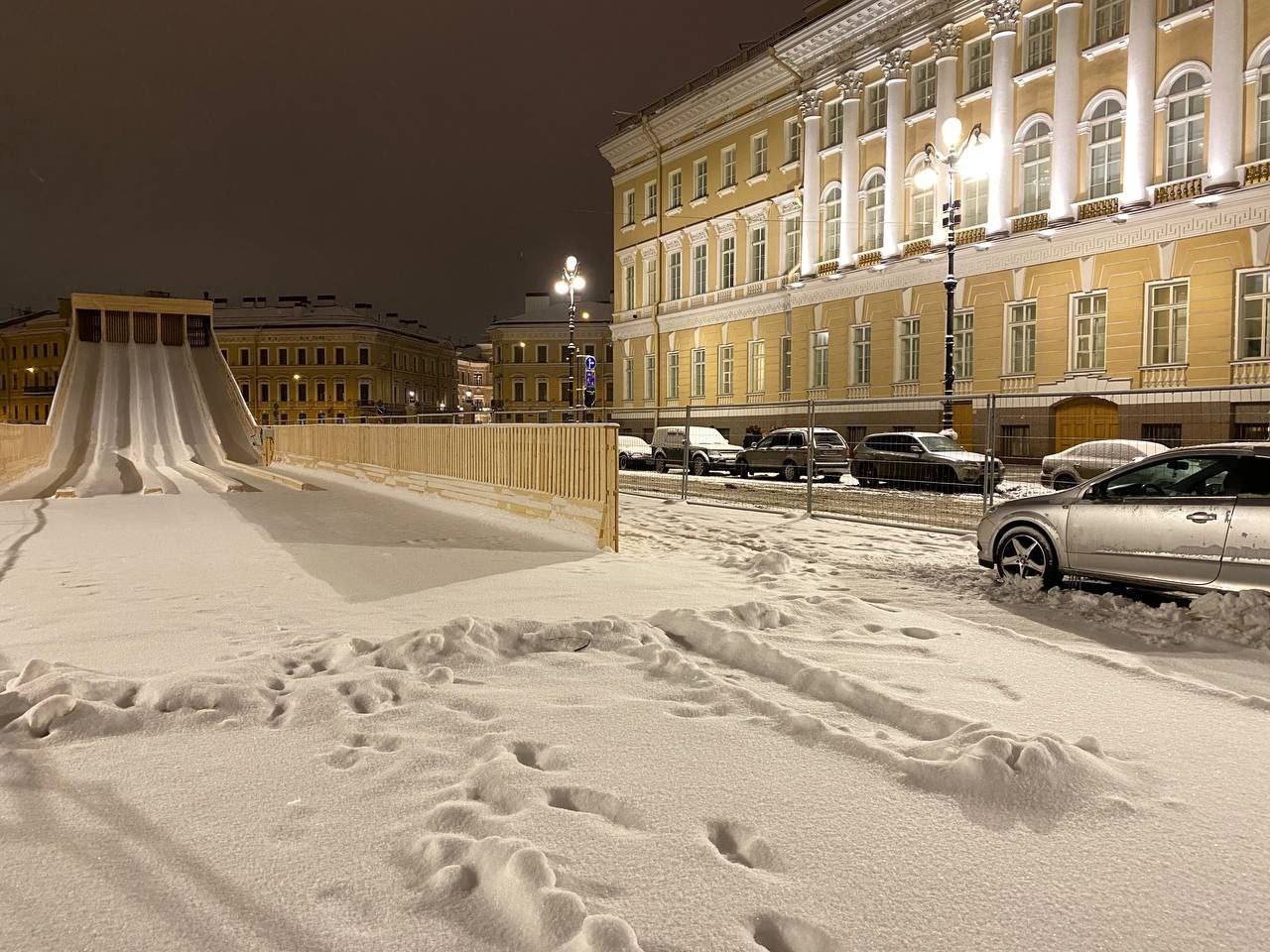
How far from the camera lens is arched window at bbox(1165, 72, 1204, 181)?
933 inches

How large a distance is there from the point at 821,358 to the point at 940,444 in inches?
749

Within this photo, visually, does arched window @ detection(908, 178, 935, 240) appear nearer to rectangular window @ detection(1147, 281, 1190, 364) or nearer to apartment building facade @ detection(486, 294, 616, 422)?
rectangular window @ detection(1147, 281, 1190, 364)

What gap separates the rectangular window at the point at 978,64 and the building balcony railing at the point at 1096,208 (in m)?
6.09

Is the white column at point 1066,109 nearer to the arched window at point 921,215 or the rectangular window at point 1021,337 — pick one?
the rectangular window at point 1021,337

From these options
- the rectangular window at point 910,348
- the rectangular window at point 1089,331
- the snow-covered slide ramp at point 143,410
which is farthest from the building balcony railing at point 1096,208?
the snow-covered slide ramp at point 143,410

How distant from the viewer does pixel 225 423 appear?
35.0 metres

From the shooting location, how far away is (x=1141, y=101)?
24500 mm

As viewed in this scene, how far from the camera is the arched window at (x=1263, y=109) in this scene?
22.4 m

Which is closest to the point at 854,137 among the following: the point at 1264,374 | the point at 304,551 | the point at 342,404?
the point at 1264,374

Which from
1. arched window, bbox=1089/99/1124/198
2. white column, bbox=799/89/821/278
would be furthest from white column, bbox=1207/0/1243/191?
white column, bbox=799/89/821/278

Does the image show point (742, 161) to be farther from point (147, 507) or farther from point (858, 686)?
point (858, 686)

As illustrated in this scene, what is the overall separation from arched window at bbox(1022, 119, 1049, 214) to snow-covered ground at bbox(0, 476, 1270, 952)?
24.9m

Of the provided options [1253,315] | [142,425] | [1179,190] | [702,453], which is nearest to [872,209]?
[1179,190]

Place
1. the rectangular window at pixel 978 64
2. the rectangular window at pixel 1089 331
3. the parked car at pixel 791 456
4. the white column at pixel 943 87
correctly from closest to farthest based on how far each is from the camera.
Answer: the parked car at pixel 791 456, the rectangular window at pixel 1089 331, the rectangular window at pixel 978 64, the white column at pixel 943 87
